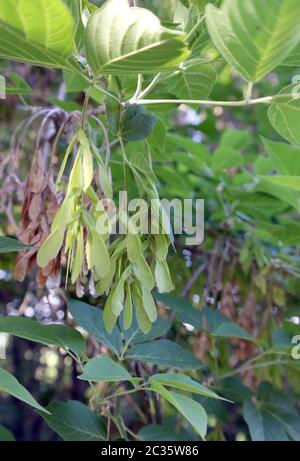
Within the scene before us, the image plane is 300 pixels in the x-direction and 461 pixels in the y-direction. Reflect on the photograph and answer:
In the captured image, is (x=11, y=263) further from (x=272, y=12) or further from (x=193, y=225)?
(x=272, y=12)

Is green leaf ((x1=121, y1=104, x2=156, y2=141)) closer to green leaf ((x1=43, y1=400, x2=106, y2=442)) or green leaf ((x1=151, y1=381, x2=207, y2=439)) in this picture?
green leaf ((x1=151, y1=381, x2=207, y2=439))

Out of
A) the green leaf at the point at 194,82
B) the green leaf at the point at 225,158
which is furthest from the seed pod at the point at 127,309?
the green leaf at the point at 225,158

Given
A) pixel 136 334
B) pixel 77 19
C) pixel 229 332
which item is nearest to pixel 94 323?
pixel 136 334

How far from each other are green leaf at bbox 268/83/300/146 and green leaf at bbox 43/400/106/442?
1.62 ft

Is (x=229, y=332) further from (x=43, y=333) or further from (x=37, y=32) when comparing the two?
(x=37, y=32)

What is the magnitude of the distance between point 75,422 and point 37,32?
571 millimetres

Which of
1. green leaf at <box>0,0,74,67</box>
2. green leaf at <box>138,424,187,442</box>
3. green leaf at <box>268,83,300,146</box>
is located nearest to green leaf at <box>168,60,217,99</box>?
green leaf at <box>268,83,300,146</box>

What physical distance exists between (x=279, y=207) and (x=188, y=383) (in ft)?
2.17

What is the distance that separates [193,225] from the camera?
1225 mm

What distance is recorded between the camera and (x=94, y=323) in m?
0.87

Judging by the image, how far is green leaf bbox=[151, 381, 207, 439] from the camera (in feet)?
1.92

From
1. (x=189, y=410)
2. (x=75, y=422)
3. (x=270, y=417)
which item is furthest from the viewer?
(x=270, y=417)

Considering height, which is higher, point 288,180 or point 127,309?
point 288,180

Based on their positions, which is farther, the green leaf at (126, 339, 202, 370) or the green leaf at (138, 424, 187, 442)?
the green leaf at (138, 424, 187, 442)
